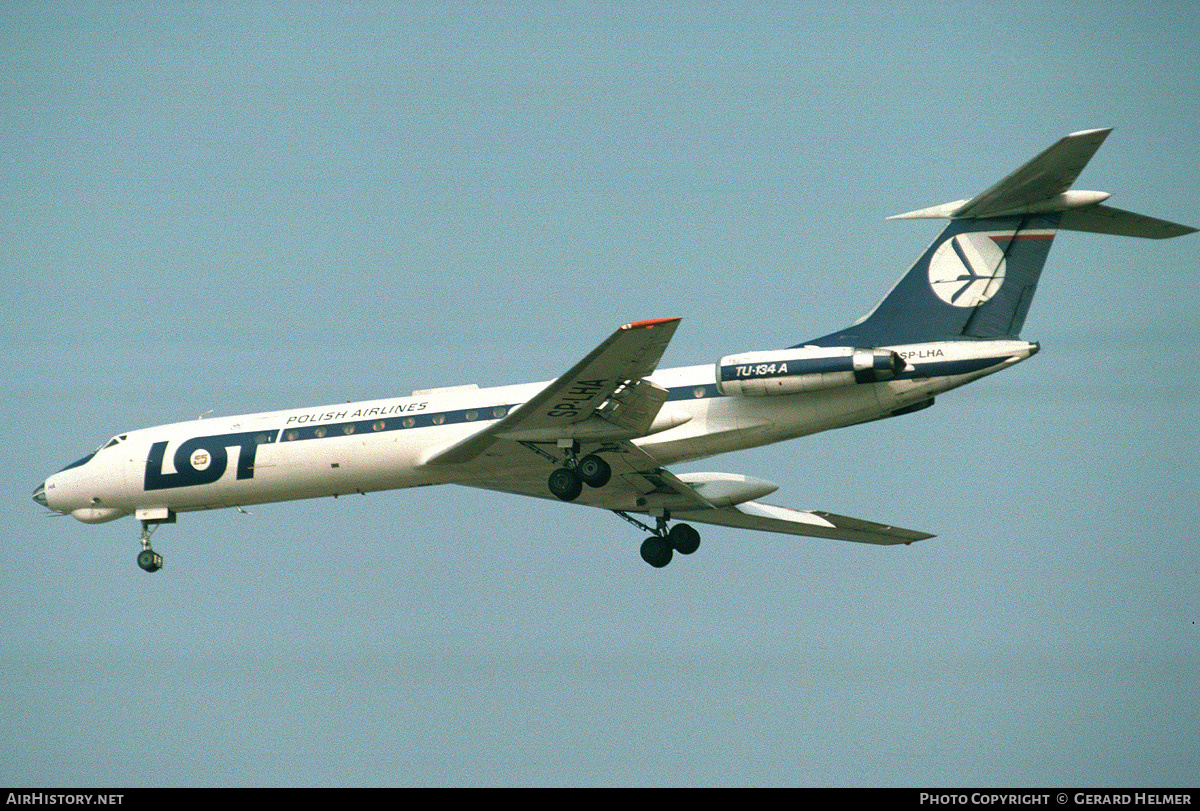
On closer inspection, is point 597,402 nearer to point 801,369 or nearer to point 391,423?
point 801,369

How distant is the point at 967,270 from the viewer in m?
25.6

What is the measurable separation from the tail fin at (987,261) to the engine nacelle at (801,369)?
4.91ft

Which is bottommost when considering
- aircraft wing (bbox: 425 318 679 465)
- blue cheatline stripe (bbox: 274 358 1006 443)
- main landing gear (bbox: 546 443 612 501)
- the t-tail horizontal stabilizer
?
main landing gear (bbox: 546 443 612 501)

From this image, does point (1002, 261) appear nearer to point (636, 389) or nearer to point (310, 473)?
point (636, 389)

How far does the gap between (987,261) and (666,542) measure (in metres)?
9.44

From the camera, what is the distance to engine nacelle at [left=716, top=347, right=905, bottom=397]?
24.1 metres

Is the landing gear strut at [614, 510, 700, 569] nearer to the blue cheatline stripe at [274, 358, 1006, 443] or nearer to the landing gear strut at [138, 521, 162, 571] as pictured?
the blue cheatline stripe at [274, 358, 1006, 443]

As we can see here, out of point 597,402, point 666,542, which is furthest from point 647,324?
point 666,542

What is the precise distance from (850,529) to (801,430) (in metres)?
6.30

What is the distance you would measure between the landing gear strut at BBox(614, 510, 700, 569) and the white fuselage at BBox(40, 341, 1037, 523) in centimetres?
315

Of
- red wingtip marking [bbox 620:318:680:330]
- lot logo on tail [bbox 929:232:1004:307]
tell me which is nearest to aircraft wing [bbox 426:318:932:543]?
red wingtip marking [bbox 620:318:680:330]
